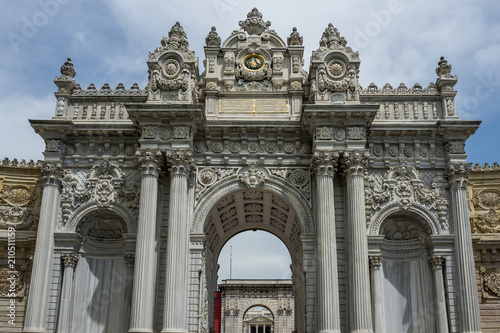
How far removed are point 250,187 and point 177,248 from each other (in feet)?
13.9

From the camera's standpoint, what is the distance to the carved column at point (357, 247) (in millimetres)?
20641

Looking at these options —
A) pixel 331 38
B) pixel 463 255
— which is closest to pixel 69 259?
pixel 331 38

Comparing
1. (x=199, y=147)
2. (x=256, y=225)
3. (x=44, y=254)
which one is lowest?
(x=44, y=254)

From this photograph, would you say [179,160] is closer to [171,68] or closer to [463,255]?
[171,68]

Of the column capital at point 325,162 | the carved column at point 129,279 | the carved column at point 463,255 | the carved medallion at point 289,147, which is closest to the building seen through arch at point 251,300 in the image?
the carved column at point 129,279

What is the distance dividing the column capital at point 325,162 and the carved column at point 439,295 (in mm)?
5772

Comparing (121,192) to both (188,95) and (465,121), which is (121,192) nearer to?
(188,95)

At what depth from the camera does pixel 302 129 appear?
23969 mm

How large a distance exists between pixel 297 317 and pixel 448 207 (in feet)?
28.4

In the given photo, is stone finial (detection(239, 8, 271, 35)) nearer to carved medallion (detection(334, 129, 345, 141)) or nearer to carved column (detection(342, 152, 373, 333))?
carved medallion (detection(334, 129, 345, 141))

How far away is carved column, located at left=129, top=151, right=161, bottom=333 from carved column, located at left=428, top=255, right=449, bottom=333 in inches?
460

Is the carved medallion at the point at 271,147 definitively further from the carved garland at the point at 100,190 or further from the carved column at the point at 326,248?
the carved garland at the point at 100,190

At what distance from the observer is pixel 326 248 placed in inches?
848

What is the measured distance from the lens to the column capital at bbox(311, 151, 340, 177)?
73.8ft
